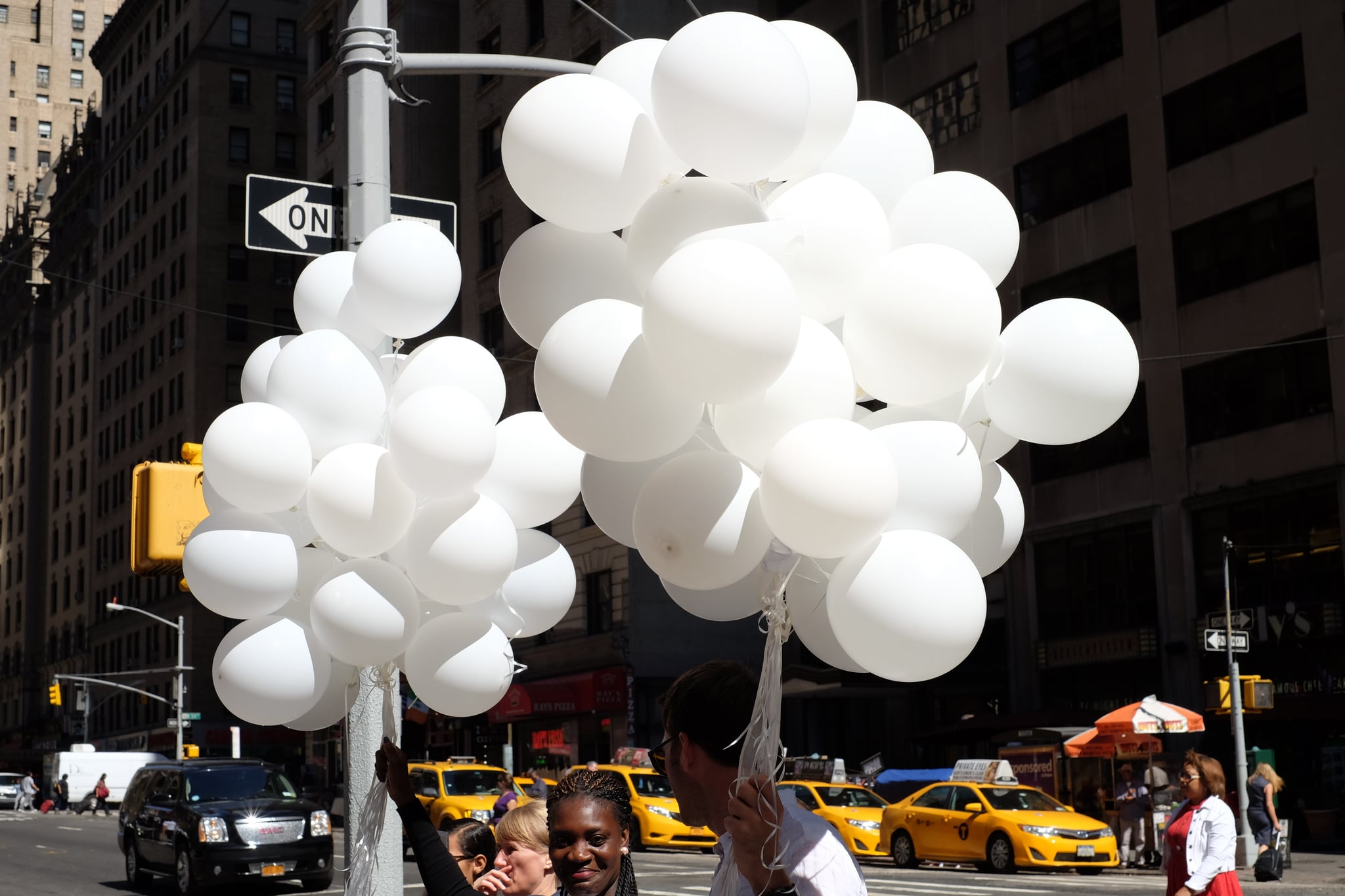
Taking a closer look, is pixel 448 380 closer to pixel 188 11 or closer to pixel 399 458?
pixel 399 458

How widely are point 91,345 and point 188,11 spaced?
76.4ft

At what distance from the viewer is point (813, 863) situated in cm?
351

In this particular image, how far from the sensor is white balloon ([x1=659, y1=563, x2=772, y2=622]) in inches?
174

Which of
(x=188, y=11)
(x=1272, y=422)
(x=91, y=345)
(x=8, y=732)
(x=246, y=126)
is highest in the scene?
(x=188, y=11)

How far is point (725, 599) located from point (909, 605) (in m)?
0.87

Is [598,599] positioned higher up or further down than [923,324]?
higher up

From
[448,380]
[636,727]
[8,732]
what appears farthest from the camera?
[8,732]

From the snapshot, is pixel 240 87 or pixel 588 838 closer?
pixel 588 838

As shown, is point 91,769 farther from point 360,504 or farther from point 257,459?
point 360,504

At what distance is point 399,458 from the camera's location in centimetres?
552

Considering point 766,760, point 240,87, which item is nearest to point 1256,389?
point 766,760

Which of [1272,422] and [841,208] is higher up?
[1272,422]

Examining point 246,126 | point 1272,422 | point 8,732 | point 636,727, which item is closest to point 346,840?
point 1272,422

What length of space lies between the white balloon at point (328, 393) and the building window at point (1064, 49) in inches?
1281
